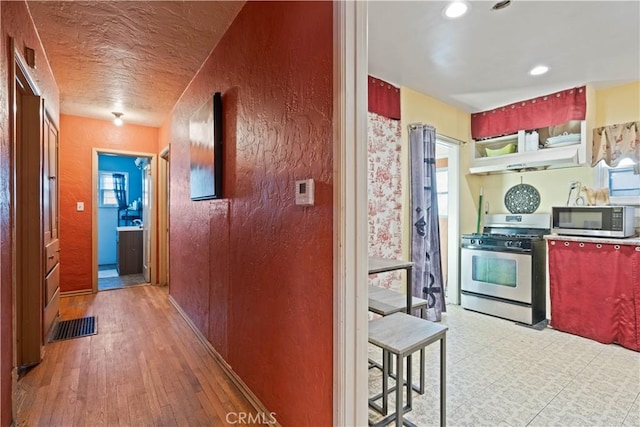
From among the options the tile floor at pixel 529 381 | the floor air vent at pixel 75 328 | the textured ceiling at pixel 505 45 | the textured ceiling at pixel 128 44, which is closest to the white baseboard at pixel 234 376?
the tile floor at pixel 529 381

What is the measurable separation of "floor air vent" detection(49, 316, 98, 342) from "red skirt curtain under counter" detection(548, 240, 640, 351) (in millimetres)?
4579

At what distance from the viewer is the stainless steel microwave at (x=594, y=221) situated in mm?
2762

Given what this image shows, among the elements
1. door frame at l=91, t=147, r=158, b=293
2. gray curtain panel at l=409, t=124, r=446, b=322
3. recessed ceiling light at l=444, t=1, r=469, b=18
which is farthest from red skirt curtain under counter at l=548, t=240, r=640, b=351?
door frame at l=91, t=147, r=158, b=293

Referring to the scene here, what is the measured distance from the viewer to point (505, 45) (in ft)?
7.98

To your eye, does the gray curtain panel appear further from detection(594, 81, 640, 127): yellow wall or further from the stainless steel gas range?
detection(594, 81, 640, 127): yellow wall

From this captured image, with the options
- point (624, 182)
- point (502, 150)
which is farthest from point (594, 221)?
point (502, 150)

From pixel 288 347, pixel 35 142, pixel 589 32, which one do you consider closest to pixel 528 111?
pixel 589 32

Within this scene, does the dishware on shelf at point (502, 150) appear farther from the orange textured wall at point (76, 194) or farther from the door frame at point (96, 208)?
the orange textured wall at point (76, 194)

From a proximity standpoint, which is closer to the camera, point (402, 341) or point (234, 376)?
point (402, 341)

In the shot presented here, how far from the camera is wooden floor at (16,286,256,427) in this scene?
177cm

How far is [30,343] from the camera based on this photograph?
232 centimetres

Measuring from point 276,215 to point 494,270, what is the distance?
2.94m

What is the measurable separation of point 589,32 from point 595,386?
251 cm

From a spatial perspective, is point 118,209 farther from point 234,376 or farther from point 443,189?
point 443,189
